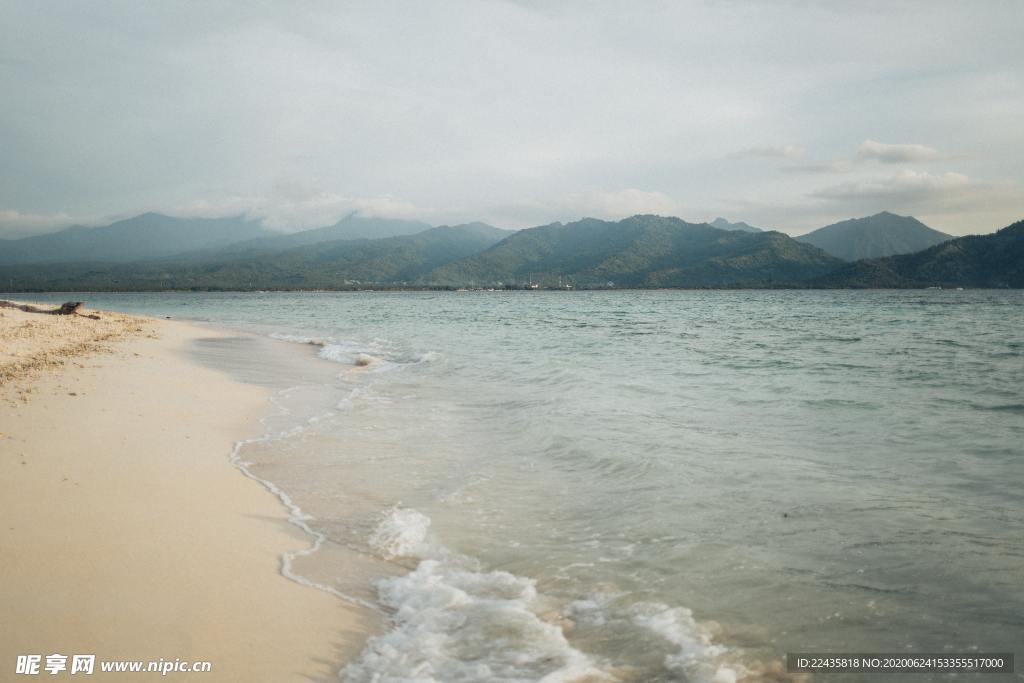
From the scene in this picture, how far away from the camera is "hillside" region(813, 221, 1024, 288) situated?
12531 centimetres

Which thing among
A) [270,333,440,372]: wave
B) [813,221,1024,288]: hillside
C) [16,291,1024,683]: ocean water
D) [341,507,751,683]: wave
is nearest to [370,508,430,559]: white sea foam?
[16,291,1024,683]: ocean water

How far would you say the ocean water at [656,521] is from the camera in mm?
3939

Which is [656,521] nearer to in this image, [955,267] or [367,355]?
[367,355]

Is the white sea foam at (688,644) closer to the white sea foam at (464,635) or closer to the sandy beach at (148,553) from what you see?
the white sea foam at (464,635)

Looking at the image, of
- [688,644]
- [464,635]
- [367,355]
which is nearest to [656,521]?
[688,644]

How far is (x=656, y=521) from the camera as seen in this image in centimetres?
602

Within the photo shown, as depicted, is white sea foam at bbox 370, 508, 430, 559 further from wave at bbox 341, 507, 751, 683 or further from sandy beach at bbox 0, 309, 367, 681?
sandy beach at bbox 0, 309, 367, 681

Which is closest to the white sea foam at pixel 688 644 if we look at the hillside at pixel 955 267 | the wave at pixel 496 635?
the wave at pixel 496 635

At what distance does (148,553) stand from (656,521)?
15.9 feet

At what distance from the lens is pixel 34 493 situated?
578 cm

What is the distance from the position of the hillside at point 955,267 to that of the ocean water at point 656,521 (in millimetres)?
148433

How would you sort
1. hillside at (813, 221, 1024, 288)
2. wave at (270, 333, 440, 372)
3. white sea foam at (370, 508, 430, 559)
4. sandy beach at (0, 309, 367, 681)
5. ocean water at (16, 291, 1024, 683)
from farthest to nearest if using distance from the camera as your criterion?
hillside at (813, 221, 1024, 288) → wave at (270, 333, 440, 372) → white sea foam at (370, 508, 430, 559) → ocean water at (16, 291, 1024, 683) → sandy beach at (0, 309, 367, 681)

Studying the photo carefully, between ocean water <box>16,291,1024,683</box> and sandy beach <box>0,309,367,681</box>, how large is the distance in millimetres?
388

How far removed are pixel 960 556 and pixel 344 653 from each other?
5354 mm
